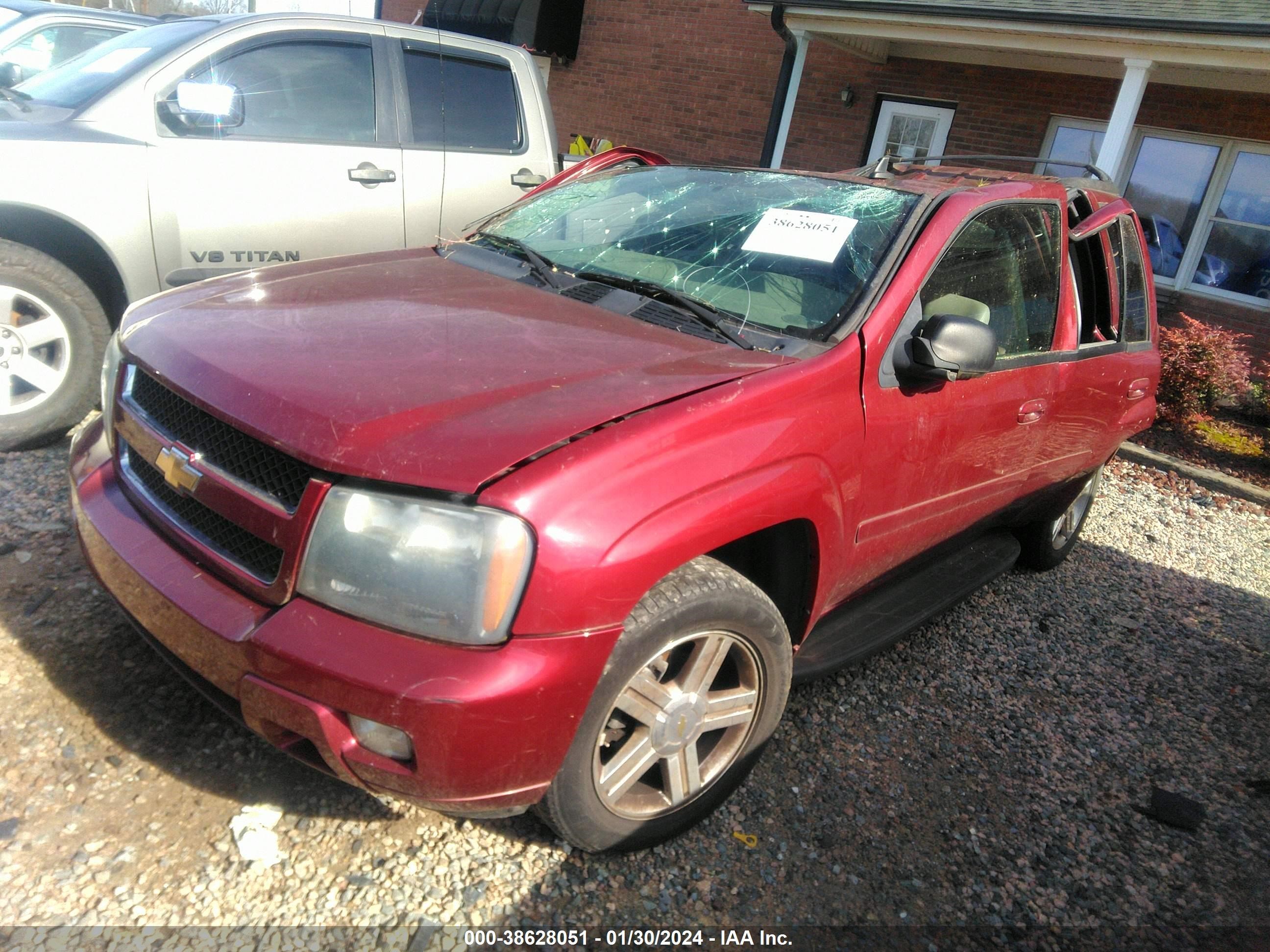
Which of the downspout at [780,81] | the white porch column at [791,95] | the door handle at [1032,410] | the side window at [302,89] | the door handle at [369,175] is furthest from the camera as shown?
the white porch column at [791,95]

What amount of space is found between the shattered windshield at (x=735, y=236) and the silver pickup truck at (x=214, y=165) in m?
1.44

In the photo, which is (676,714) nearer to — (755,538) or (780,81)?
(755,538)

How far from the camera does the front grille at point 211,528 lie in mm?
1949

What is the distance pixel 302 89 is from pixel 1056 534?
14.3ft

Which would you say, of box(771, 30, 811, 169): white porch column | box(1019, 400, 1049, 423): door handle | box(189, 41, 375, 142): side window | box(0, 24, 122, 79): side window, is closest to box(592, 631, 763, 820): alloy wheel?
box(1019, 400, 1049, 423): door handle

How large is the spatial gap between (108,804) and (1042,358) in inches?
124

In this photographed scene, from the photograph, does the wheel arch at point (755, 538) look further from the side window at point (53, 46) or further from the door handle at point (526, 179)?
the side window at point (53, 46)

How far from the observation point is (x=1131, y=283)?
395cm

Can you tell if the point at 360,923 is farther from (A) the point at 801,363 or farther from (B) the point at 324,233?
(B) the point at 324,233

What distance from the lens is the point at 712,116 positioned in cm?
1251

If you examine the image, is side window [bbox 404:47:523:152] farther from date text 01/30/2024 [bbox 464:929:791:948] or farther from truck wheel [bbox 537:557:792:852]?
date text 01/30/2024 [bbox 464:929:791:948]

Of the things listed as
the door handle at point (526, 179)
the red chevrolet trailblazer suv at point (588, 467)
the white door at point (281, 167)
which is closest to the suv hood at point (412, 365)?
the red chevrolet trailblazer suv at point (588, 467)

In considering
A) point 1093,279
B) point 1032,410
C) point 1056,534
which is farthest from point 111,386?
point 1056,534

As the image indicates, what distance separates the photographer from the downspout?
962cm
